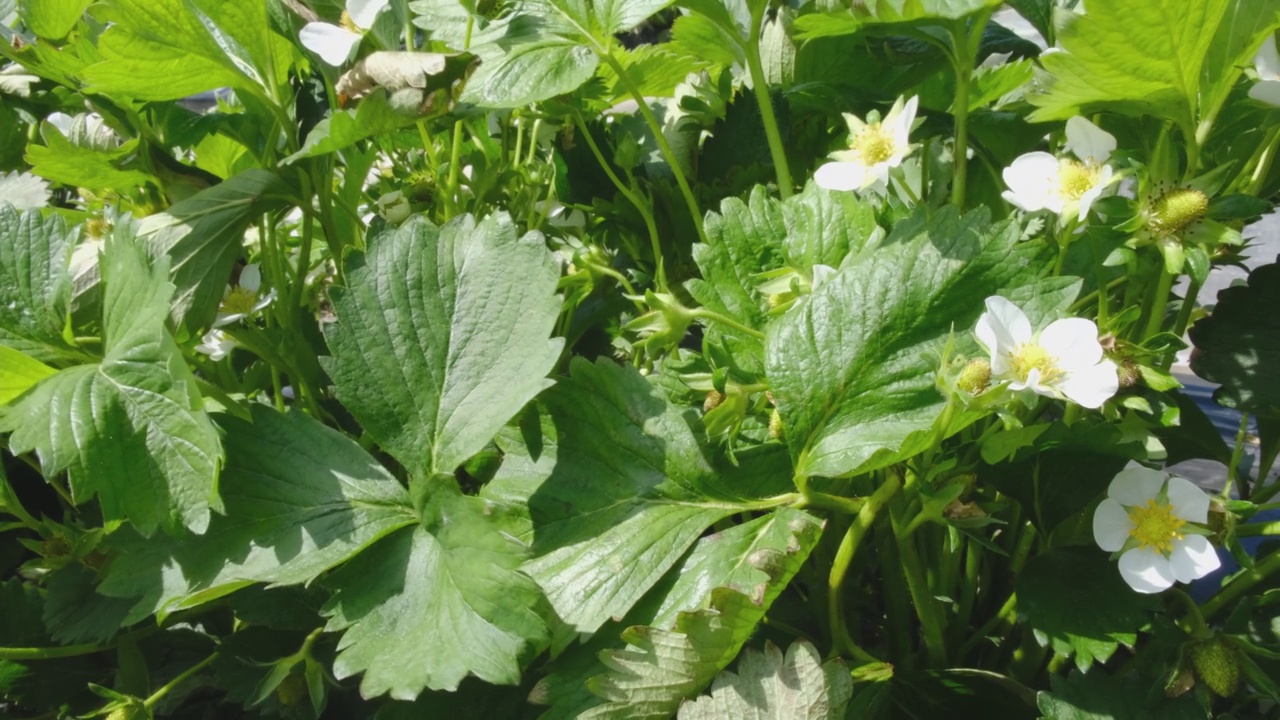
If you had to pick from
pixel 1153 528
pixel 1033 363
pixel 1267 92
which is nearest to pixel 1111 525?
pixel 1153 528

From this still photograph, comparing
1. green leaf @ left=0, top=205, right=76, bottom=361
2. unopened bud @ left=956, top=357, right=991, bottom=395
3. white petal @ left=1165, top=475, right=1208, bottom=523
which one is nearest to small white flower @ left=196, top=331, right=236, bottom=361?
green leaf @ left=0, top=205, right=76, bottom=361

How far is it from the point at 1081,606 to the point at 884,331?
182 millimetres

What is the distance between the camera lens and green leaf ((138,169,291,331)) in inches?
24.1

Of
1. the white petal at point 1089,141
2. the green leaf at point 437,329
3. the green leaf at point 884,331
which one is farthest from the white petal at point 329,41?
the white petal at point 1089,141

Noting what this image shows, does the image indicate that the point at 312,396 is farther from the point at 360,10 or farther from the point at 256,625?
the point at 360,10

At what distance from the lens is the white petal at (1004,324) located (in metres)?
0.46

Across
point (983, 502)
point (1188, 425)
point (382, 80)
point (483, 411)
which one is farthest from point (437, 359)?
point (1188, 425)

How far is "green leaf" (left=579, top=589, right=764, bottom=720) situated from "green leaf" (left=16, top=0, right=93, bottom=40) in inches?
22.6

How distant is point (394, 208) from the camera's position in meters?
0.66

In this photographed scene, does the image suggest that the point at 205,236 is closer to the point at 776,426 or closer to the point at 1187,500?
the point at 776,426

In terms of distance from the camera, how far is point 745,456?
56cm

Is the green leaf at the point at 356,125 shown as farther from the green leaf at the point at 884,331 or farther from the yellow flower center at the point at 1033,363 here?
the yellow flower center at the point at 1033,363

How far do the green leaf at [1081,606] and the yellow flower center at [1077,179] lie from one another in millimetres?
204

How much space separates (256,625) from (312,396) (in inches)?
6.2
